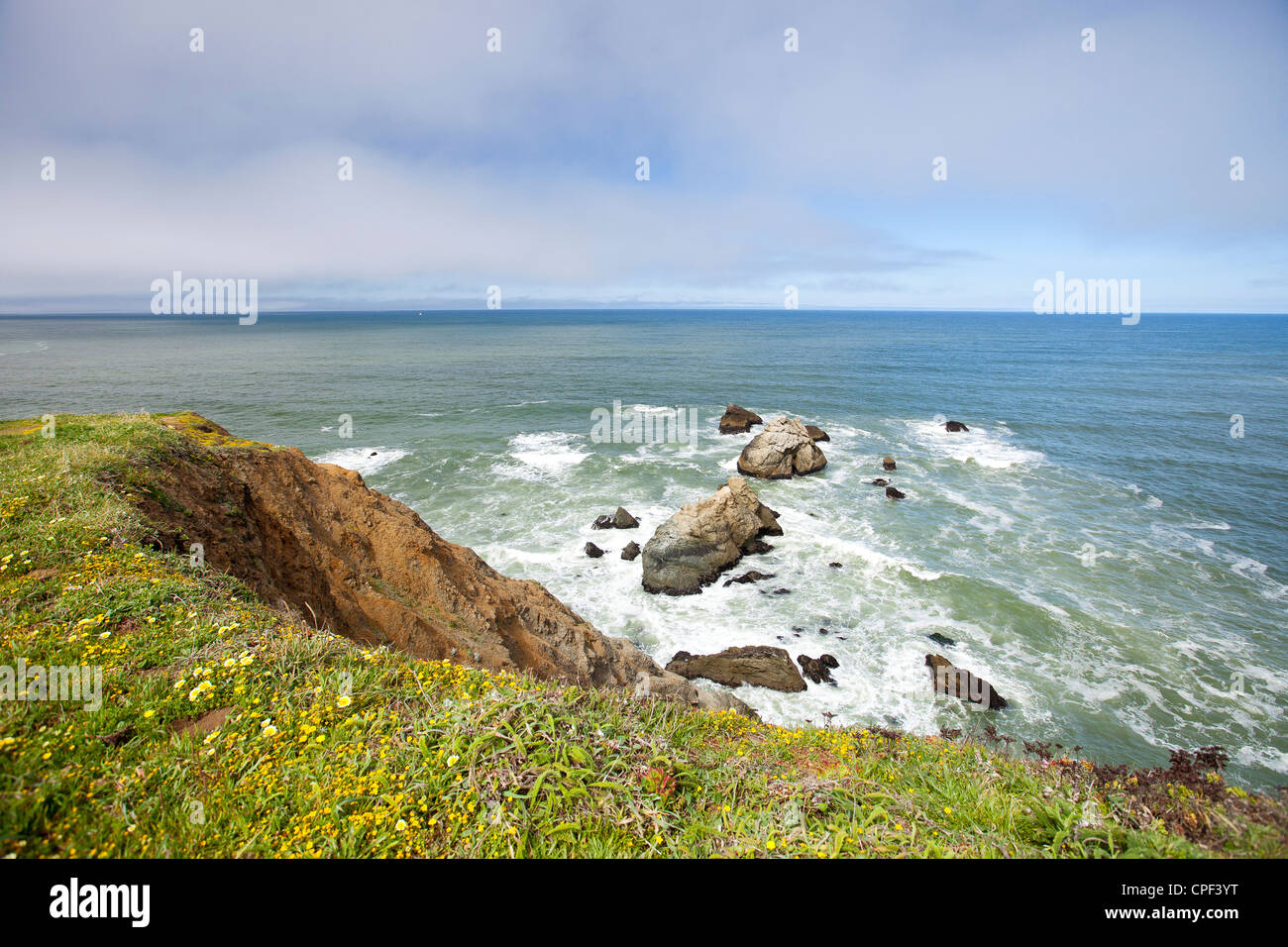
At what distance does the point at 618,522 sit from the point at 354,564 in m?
15.6

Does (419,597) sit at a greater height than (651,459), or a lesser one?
lesser

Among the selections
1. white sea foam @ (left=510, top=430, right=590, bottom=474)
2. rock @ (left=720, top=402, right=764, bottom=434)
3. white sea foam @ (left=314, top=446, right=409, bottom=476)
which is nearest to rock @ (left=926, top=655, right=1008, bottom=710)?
white sea foam @ (left=510, top=430, right=590, bottom=474)

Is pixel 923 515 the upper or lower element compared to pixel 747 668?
upper

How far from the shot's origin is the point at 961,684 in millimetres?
16922

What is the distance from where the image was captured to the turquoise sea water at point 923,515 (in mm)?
17031

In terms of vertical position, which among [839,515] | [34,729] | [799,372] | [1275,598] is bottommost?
[1275,598]

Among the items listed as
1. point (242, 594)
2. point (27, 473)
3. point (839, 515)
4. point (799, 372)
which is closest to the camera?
point (242, 594)

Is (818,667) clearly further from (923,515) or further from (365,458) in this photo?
(365,458)

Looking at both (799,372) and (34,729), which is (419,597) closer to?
(34,729)

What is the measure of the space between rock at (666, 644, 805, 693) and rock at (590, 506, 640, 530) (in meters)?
10.6

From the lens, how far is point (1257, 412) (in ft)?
174

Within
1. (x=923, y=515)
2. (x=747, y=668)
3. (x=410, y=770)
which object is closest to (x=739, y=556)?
(x=747, y=668)

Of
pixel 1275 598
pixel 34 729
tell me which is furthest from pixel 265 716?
pixel 1275 598
